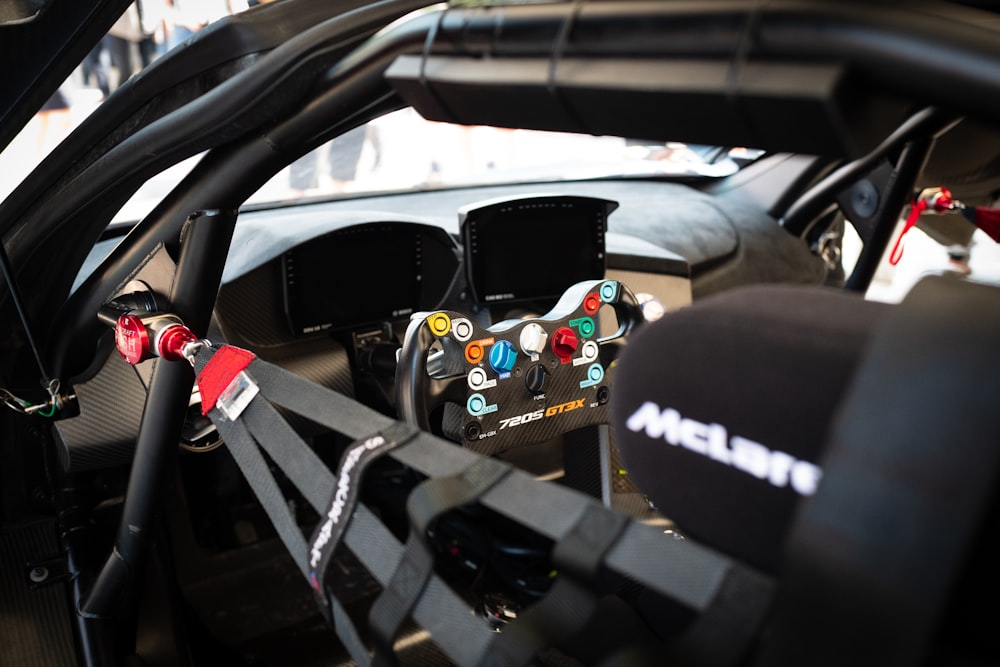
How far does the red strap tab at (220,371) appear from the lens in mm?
1186

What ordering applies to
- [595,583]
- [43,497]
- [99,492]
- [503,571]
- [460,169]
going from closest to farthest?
[595,583] < [43,497] < [99,492] < [503,571] < [460,169]

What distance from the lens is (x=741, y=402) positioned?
69cm

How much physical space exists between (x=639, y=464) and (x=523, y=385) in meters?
0.90

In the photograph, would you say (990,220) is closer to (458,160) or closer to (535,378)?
(535,378)

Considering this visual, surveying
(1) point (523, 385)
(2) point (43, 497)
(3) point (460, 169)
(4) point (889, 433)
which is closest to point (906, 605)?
(4) point (889, 433)

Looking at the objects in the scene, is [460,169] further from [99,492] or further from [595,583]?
[595,583]

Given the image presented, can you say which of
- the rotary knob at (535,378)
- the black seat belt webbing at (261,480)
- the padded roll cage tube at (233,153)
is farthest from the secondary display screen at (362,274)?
the black seat belt webbing at (261,480)

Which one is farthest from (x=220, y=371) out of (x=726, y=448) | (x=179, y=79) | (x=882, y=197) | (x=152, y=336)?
(x=882, y=197)

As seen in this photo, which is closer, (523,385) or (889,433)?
(889,433)

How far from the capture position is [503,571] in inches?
101

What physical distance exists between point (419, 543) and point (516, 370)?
2.74ft

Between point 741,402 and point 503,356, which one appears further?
point 503,356

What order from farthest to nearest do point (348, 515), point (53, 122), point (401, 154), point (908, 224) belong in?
point (401, 154)
point (908, 224)
point (53, 122)
point (348, 515)

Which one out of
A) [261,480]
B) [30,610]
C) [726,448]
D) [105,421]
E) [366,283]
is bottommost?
[30,610]
